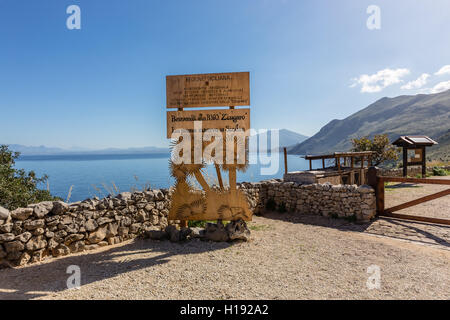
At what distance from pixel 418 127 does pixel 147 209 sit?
4483 inches

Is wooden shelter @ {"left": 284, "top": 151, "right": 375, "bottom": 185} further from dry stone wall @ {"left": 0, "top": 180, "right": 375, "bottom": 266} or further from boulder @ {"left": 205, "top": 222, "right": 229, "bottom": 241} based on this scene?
boulder @ {"left": 205, "top": 222, "right": 229, "bottom": 241}

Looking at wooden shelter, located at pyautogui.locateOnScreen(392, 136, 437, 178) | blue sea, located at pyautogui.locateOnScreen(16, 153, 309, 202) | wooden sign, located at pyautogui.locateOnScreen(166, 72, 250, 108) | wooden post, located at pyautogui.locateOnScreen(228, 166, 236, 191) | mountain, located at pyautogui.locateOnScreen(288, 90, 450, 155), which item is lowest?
blue sea, located at pyautogui.locateOnScreen(16, 153, 309, 202)

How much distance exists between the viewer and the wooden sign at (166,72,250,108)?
581 centimetres

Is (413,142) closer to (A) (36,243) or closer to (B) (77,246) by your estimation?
(B) (77,246)

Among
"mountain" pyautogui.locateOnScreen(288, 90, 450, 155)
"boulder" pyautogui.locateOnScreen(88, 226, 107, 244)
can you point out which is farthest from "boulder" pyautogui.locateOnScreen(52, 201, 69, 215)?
"mountain" pyautogui.locateOnScreen(288, 90, 450, 155)

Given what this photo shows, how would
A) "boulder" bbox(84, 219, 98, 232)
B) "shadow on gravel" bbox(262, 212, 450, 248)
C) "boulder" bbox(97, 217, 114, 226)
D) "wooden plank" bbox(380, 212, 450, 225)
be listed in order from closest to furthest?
"boulder" bbox(84, 219, 98, 232) → "boulder" bbox(97, 217, 114, 226) → "shadow on gravel" bbox(262, 212, 450, 248) → "wooden plank" bbox(380, 212, 450, 225)

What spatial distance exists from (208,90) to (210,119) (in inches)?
28.0

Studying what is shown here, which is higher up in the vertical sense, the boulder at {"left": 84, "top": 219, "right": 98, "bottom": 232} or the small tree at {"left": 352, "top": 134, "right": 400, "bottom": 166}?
the small tree at {"left": 352, "top": 134, "right": 400, "bottom": 166}

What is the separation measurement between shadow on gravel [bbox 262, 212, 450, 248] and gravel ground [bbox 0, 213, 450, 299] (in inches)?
20.5

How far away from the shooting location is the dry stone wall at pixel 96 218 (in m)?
4.39

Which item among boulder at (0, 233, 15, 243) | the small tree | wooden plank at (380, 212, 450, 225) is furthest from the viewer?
the small tree

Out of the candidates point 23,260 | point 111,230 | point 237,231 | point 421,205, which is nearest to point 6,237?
point 23,260
